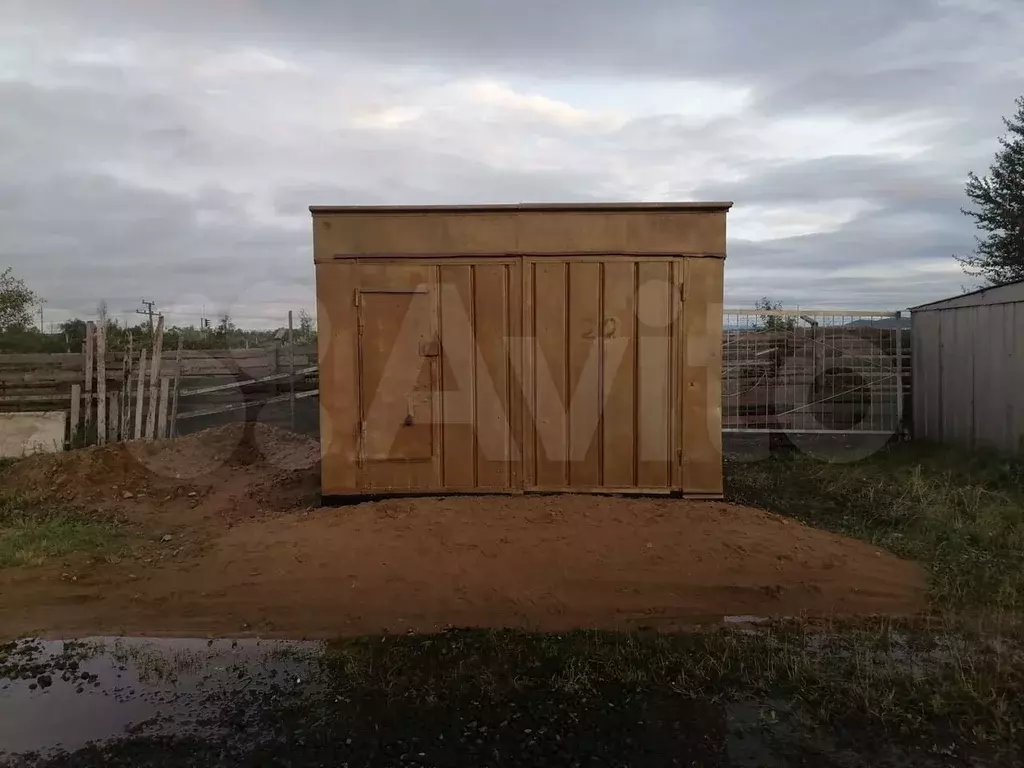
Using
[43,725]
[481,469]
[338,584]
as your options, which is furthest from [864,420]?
[43,725]

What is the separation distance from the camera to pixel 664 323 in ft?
22.8

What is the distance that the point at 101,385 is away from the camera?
10438 millimetres

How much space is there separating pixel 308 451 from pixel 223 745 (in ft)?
23.8

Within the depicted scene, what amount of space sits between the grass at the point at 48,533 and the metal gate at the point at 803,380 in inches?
342

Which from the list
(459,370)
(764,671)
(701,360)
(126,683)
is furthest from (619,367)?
(126,683)


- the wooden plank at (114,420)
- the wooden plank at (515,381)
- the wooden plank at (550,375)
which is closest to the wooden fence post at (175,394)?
the wooden plank at (114,420)

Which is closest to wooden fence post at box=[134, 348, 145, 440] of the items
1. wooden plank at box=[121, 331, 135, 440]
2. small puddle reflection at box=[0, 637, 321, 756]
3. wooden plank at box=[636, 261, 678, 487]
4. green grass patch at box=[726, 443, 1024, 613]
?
wooden plank at box=[121, 331, 135, 440]

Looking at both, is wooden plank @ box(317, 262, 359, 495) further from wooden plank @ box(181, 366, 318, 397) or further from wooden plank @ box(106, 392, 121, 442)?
wooden plank @ box(181, 366, 318, 397)

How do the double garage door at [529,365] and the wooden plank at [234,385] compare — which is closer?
the double garage door at [529,365]

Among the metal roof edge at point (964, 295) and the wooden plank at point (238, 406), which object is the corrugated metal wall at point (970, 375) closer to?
the metal roof edge at point (964, 295)

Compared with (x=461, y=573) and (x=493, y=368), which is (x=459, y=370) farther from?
(x=461, y=573)

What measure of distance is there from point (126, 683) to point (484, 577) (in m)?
2.44

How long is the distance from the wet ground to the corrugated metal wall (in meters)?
8.02

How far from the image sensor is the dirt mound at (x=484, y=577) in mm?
4902
